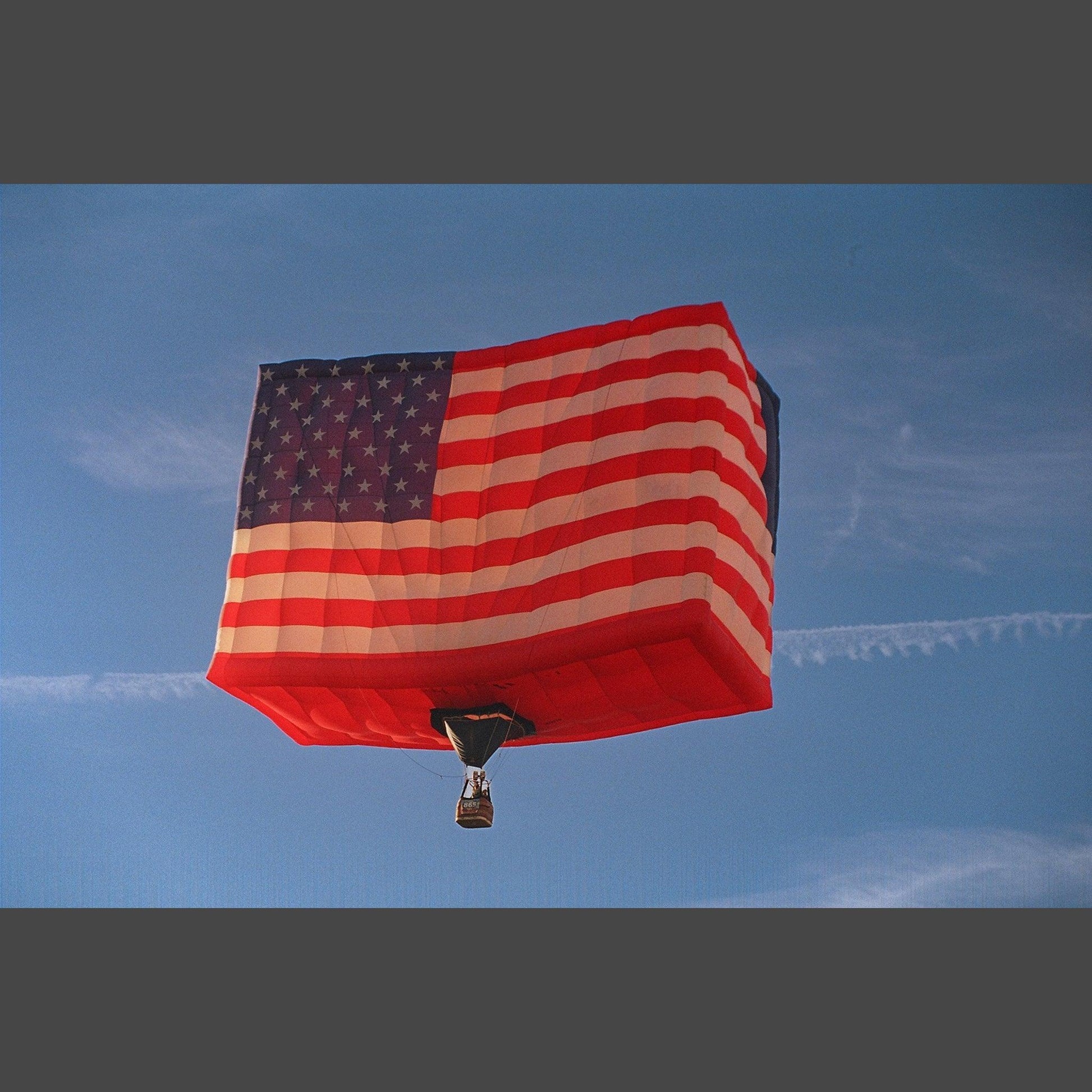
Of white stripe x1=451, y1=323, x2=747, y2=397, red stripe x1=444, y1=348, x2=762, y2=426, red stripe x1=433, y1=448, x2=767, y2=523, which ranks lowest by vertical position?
red stripe x1=433, y1=448, x2=767, y2=523

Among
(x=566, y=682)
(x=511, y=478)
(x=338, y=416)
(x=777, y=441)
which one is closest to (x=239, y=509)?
(x=338, y=416)

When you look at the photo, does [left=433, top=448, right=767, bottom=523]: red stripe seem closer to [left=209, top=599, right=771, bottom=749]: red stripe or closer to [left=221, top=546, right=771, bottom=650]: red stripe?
[left=221, top=546, right=771, bottom=650]: red stripe

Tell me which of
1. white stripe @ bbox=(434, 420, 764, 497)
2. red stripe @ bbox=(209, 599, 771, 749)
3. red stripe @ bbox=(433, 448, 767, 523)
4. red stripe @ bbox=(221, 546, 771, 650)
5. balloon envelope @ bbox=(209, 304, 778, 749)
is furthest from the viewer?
white stripe @ bbox=(434, 420, 764, 497)

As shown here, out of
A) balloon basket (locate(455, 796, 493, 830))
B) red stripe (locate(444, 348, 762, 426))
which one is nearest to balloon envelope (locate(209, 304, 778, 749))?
red stripe (locate(444, 348, 762, 426))

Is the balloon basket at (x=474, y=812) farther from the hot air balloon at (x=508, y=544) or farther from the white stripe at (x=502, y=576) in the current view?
the white stripe at (x=502, y=576)

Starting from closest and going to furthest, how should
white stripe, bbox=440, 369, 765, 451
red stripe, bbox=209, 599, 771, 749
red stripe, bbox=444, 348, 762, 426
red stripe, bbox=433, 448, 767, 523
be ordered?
red stripe, bbox=209, 599, 771, 749 < red stripe, bbox=433, 448, 767, 523 < white stripe, bbox=440, 369, 765, 451 < red stripe, bbox=444, 348, 762, 426

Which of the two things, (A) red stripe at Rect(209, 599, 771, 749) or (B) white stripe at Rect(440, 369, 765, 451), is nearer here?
(A) red stripe at Rect(209, 599, 771, 749)

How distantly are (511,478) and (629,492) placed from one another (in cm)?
271

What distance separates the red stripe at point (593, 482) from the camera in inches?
1361

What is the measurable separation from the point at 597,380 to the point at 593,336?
42.4 inches

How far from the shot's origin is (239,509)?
3831 cm

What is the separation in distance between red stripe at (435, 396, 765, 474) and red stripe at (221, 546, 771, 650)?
2804 mm

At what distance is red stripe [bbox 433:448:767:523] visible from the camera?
3456cm

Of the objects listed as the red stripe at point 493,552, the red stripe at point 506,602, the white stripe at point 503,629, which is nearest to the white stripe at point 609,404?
the red stripe at point 493,552
